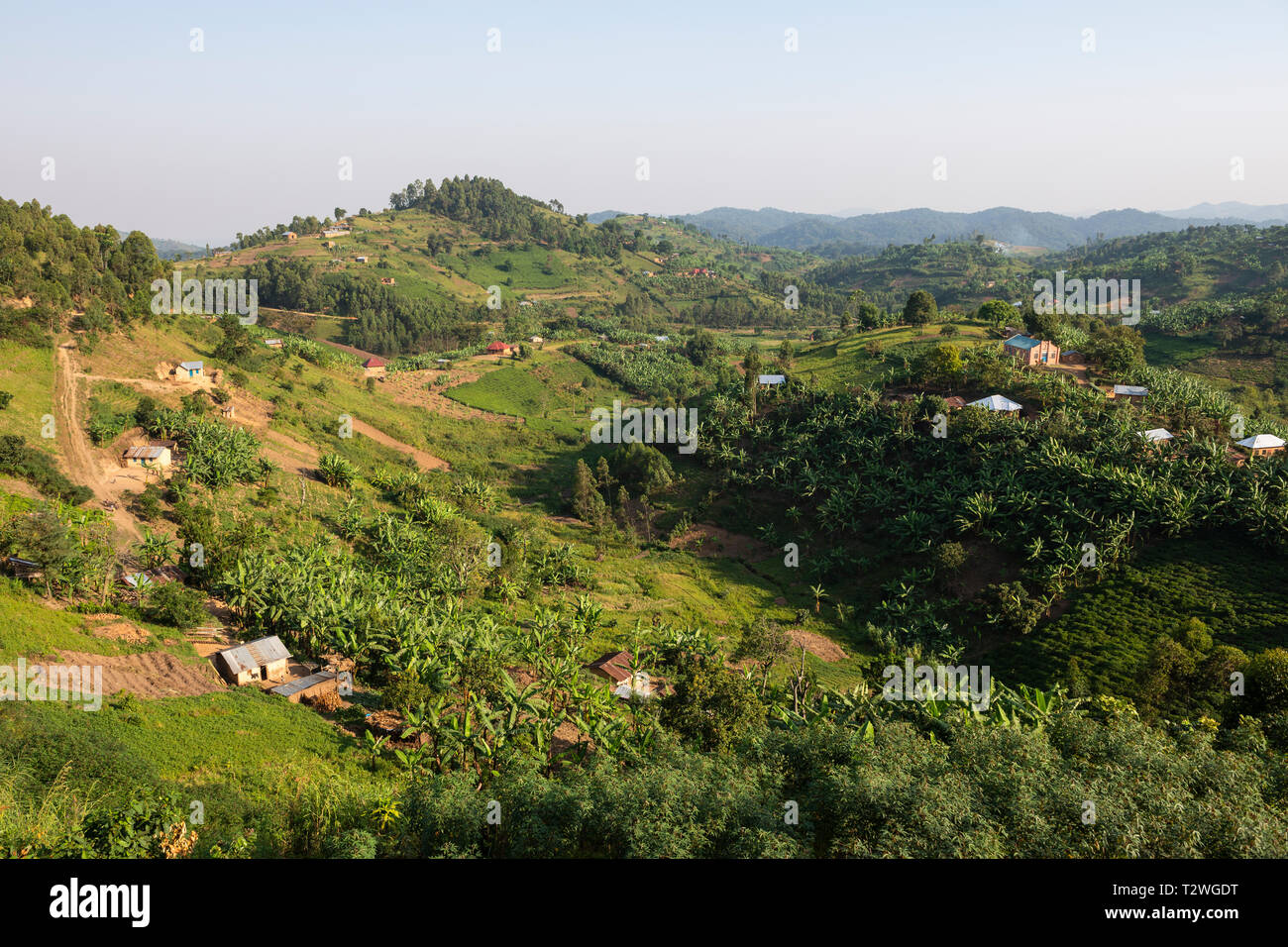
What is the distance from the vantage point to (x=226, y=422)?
39.1 m

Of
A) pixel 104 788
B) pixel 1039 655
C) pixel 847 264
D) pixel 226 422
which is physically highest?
pixel 847 264

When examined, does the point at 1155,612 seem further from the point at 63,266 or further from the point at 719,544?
the point at 63,266

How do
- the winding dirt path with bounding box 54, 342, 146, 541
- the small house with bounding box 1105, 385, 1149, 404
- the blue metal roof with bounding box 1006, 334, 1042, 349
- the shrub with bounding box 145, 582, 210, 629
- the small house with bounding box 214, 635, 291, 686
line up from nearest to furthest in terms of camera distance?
the small house with bounding box 214, 635, 291, 686, the shrub with bounding box 145, 582, 210, 629, the winding dirt path with bounding box 54, 342, 146, 541, the small house with bounding box 1105, 385, 1149, 404, the blue metal roof with bounding box 1006, 334, 1042, 349

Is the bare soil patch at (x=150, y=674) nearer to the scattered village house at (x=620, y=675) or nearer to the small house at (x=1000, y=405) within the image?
the scattered village house at (x=620, y=675)

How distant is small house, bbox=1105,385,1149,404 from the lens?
4112 centimetres

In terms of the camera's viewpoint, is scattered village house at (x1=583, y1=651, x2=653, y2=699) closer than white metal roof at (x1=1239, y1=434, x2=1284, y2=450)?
Yes

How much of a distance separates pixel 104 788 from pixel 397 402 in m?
49.5

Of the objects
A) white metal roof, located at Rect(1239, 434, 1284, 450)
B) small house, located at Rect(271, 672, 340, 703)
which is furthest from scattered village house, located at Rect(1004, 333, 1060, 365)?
small house, located at Rect(271, 672, 340, 703)

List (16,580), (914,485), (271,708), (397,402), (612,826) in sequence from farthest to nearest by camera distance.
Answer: (397,402) < (914,485) < (16,580) < (271,708) < (612,826)

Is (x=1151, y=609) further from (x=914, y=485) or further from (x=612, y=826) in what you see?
(x=612, y=826)

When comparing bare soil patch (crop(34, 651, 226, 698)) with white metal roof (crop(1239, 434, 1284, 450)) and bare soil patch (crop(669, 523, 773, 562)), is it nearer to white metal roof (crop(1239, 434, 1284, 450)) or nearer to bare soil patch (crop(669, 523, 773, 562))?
bare soil patch (crop(669, 523, 773, 562))

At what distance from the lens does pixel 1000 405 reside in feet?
128

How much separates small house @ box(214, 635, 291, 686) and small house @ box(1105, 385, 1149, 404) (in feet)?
145
